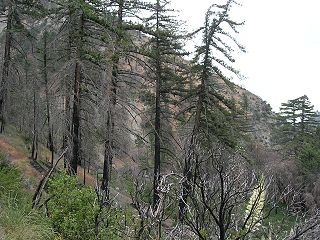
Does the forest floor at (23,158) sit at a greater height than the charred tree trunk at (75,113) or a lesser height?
lesser

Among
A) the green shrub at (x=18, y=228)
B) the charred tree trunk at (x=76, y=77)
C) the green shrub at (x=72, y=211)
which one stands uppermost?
the charred tree trunk at (x=76, y=77)

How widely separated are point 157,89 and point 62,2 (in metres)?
7.56

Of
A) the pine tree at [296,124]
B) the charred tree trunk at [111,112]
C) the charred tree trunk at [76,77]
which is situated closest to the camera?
the charred tree trunk at [76,77]

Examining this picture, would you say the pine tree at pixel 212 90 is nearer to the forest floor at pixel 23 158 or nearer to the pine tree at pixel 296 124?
the forest floor at pixel 23 158

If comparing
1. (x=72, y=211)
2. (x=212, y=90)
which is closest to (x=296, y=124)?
(x=212, y=90)

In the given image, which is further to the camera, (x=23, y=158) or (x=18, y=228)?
(x=23, y=158)

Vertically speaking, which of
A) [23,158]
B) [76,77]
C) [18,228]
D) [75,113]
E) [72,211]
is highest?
[76,77]

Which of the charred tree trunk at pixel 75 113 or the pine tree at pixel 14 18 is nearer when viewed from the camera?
the charred tree trunk at pixel 75 113

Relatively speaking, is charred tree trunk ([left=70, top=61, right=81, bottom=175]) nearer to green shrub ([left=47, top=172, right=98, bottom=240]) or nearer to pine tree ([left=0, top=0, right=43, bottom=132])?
pine tree ([left=0, top=0, right=43, bottom=132])

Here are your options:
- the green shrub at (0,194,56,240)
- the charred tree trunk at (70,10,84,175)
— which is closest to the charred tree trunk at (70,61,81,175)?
the charred tree trunk at (70,10,84,175)

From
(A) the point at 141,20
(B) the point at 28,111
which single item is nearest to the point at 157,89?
(A) the point at 141,20

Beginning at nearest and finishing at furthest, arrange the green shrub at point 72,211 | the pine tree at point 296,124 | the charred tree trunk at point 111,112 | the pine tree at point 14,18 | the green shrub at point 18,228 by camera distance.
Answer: the green shrub at point 18,228 → the green shrub at point 72,211 → the charred tree trunk at point 111,112 → the pine tree at point 14,18 → the pine tree at point 296,124

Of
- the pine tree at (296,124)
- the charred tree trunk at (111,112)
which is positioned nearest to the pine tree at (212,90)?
the charred tree trunk at (111,112)

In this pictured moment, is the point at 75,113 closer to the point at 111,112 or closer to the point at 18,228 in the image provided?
the point at 111,112
